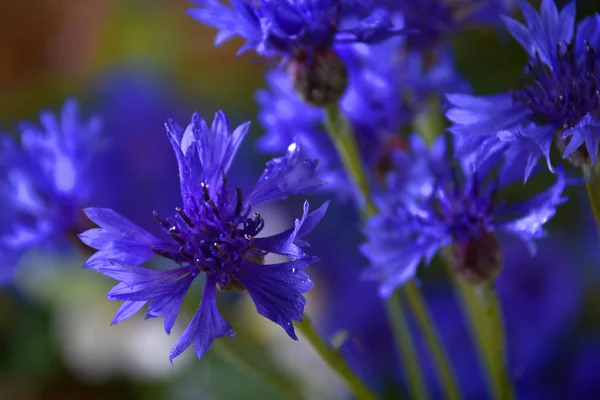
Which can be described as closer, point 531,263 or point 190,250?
point 190,250

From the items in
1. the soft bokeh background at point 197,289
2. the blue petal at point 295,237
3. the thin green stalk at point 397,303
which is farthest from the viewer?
the soft bokeh background at point 197,289

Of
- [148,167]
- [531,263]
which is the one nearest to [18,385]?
[148,167]

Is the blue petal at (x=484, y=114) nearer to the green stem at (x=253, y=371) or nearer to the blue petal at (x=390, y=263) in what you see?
the blue petal at (x=390, y=263)

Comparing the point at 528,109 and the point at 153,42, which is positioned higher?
the point at 528,109

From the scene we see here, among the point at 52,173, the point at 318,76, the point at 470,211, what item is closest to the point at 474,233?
the point at 470,211

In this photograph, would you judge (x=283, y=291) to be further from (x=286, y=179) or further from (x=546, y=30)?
(x=546, y=30)

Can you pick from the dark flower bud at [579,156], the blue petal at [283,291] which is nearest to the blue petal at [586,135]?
the dark flower bud at [579,156]

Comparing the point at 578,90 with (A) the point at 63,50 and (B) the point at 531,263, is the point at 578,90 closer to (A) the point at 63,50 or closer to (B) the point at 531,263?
(B) the point at 531,263
